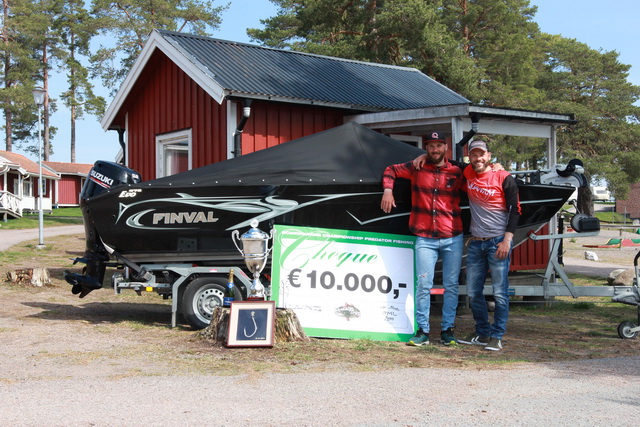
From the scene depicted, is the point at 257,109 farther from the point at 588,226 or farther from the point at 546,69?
the point at 546,69

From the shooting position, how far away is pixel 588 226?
8.06 meters

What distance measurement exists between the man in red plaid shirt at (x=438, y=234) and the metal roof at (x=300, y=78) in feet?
15.0

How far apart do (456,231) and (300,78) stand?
638 centimetres

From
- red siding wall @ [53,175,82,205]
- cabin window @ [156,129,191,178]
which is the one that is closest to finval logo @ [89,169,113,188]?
cabin window @ [156,129,191,178]

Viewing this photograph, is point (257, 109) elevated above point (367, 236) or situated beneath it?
elevated above

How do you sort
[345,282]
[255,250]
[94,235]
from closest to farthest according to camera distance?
1. [255,250]
2. [345,282]
3. [94,235]

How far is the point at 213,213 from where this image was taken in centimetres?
763

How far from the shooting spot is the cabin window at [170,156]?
43.8 feet

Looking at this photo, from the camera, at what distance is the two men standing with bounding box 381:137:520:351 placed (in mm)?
6988

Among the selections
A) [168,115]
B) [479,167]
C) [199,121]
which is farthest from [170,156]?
[479,167]

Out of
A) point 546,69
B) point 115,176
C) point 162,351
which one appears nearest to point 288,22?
point 546,69

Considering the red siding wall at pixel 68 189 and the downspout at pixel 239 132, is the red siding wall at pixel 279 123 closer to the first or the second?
the downspout at pixel 239 132

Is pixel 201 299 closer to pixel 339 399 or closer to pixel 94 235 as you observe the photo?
pixel 94 235

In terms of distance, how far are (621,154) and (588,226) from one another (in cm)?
3774
